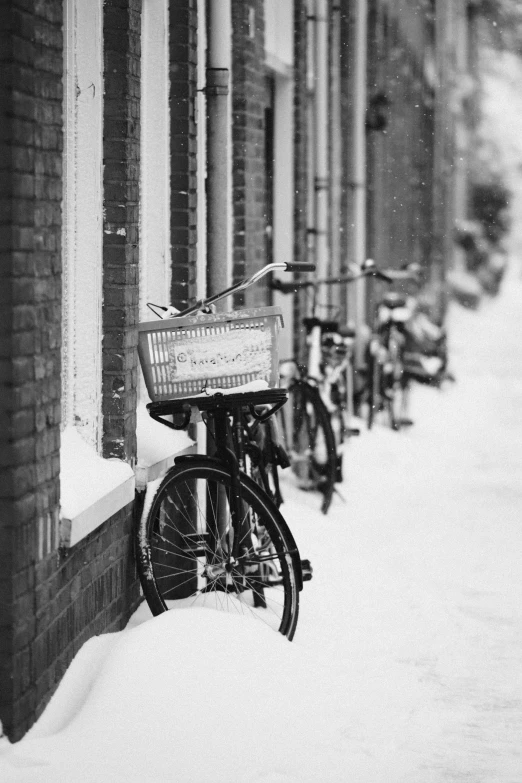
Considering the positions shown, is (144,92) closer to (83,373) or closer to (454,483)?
(83,373)

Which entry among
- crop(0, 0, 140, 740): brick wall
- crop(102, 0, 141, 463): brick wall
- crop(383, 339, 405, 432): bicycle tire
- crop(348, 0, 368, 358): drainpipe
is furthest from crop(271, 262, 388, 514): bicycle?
crop(348, 0, 368, 358): drainpipe

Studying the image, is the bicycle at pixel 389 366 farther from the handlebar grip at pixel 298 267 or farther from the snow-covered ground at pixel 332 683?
the handlebar grip at pixel 298 267

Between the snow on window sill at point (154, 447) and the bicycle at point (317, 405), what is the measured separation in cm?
186

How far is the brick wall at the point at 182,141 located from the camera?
617 cm

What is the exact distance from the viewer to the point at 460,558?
7.16 m

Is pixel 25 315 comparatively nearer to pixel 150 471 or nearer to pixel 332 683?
pixel 150 471

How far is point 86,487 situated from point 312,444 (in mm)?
3792

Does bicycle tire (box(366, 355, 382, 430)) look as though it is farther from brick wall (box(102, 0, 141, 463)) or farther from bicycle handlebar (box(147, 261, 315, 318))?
brick wall (box(102, 0, 141, 463))

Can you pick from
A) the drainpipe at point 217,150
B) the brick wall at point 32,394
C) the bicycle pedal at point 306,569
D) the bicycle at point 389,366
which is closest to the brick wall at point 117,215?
the brick wall at point 32,394

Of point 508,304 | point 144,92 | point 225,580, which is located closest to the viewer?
point 225,580

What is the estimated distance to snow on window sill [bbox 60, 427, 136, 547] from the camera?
4.29 metres

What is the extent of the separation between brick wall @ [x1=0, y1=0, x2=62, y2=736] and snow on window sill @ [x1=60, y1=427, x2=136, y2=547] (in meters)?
0.15

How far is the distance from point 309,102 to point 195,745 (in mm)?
7100

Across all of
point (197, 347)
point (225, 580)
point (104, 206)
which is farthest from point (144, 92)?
point (225, 580)
